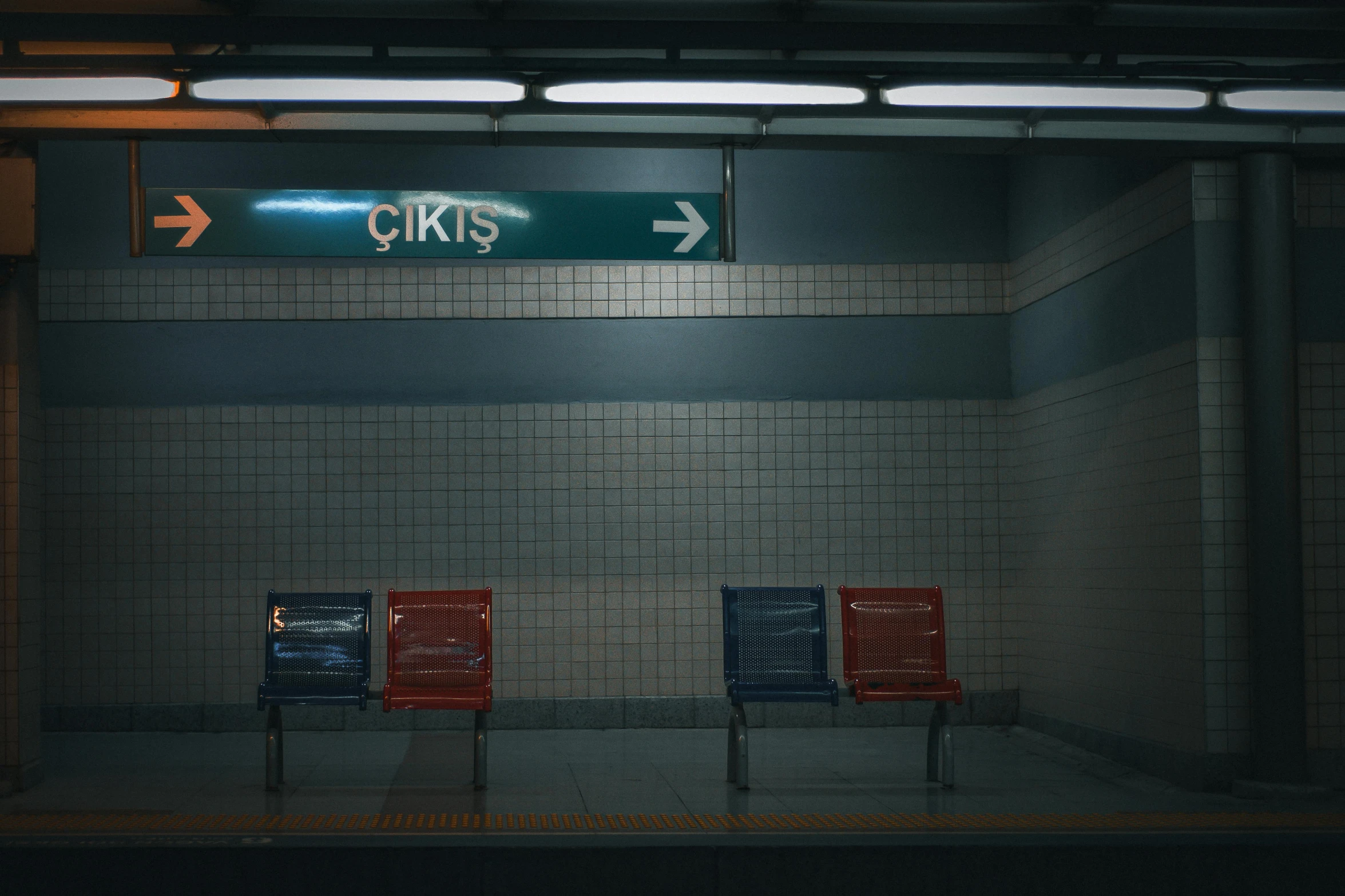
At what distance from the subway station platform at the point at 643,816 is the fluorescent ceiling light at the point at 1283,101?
358 cm

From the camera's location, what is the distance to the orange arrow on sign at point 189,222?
6777 millimetres

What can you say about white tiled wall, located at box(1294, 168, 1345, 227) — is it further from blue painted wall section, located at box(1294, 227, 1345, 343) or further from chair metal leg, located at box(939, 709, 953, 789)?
chair metal leg, located at box(939, 709, 953, 789)

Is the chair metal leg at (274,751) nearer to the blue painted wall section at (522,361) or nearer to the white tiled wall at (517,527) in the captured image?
the white tiled wall at (517,527)

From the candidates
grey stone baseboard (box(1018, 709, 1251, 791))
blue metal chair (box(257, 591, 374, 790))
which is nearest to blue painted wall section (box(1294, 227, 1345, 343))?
grey stone baseboard (box(1018, 709, 1251, 791))

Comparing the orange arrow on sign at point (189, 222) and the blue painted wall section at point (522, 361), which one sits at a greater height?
the orange arrow on sign at point (189, 222)

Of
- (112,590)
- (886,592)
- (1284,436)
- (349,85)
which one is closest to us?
(349,85)

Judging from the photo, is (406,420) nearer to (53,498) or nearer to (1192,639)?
(53,498)

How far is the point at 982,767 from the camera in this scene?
25.9 ft

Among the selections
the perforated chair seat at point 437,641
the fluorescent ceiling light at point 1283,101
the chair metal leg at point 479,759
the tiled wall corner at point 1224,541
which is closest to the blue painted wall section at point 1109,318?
the tiled wall corner at point 1224,541

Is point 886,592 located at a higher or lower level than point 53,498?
lower

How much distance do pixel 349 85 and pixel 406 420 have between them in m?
3.90

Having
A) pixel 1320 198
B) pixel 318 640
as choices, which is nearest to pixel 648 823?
pixel 318 640

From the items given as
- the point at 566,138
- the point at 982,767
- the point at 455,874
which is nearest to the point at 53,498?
the point at 566,138

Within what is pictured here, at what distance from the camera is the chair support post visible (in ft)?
23.2
